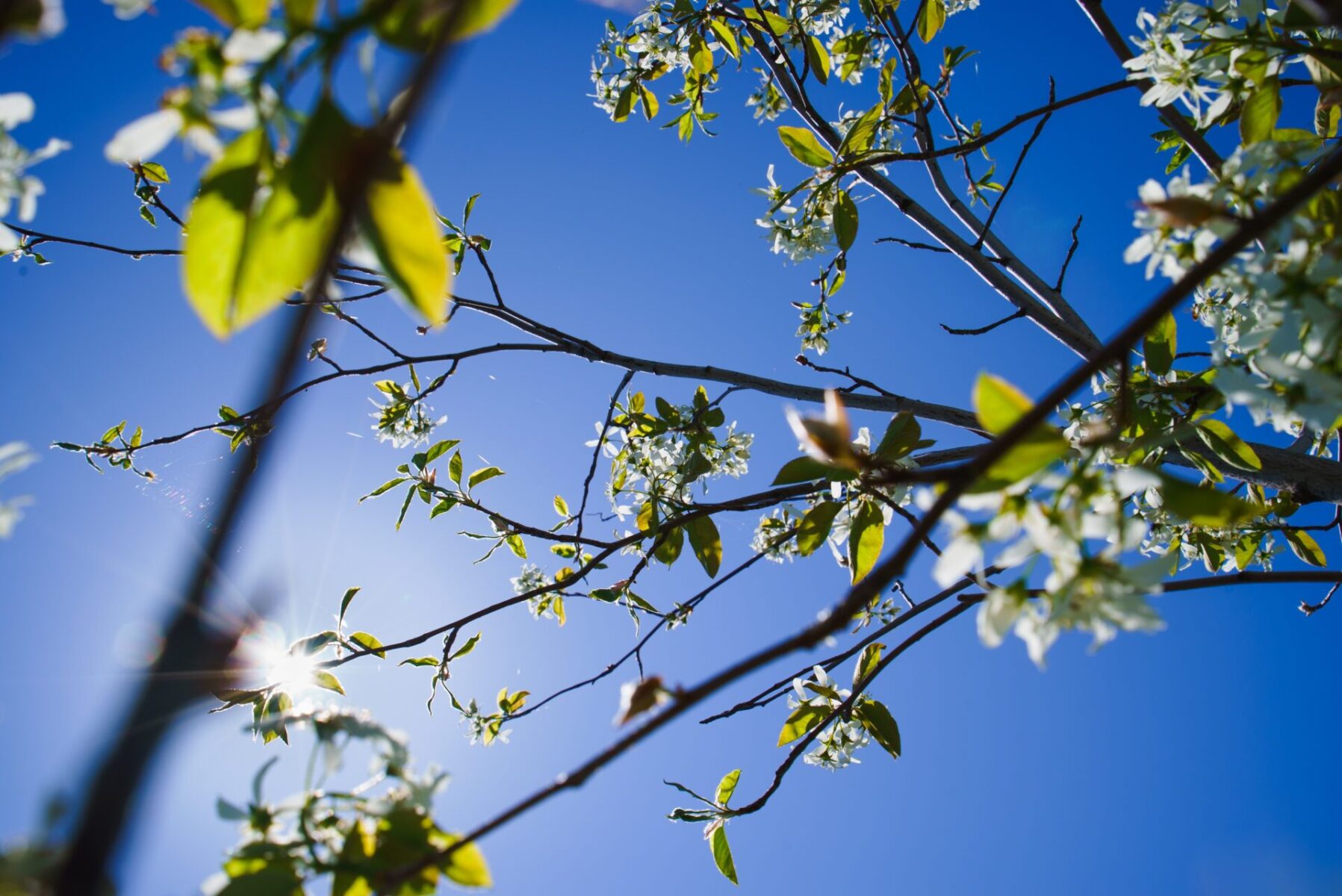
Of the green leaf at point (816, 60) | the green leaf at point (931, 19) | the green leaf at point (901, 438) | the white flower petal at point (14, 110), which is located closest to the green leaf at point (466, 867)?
the white flower petal at point (14, 110)

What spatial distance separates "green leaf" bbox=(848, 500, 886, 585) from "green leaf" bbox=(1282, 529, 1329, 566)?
1.25m

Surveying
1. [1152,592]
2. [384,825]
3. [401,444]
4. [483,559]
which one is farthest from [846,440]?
[401,444]

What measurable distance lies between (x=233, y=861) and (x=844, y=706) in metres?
0.95

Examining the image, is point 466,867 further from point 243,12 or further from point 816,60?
point 816,60

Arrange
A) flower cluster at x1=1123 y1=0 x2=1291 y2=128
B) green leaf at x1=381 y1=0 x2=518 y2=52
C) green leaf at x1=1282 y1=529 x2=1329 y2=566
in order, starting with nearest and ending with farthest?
1. green leaf at x1=381 y1=0 x2=518 y2=52
2. flower cluster at x1=1123 y1=0 x2=1291 y2=128
3. green leaf at x1=1282 y1=529 x2=1329 y2=566

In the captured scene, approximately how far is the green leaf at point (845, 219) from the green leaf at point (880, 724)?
89 cm

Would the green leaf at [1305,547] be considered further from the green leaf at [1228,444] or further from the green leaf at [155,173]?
the green leaf at [155,173]

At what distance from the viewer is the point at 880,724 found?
1460 millimetres

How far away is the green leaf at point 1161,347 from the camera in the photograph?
50.2 inches

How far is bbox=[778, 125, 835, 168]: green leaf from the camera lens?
1409 mm

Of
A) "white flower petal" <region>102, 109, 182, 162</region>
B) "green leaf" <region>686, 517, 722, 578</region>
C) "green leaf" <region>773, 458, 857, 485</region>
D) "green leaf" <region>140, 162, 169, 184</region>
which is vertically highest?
"green leaf" <region>140, 162, 169, 184</region>

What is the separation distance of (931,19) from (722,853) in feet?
6.73

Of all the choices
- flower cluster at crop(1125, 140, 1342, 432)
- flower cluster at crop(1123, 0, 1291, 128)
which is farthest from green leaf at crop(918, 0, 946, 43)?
flower cluster at crop(1125, 140, 1342, 432)

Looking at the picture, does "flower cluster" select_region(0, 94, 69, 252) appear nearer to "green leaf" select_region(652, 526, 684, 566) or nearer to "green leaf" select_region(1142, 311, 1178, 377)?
"green leaf" select_region(652, 526, 684, 566)
